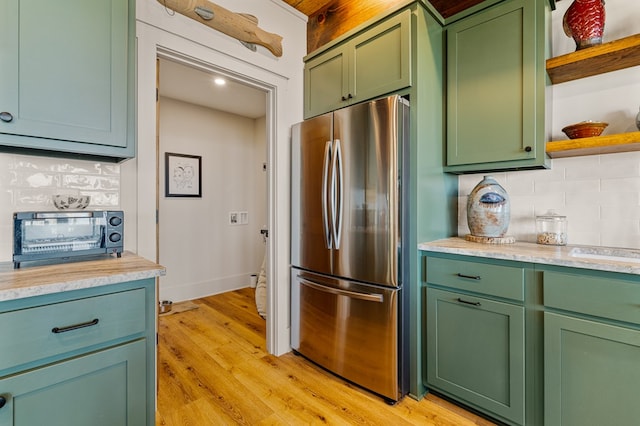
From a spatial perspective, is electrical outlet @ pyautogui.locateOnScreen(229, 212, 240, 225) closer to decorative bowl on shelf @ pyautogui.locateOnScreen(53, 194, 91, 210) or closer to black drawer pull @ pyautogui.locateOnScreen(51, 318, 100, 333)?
decorative bowl on shelf @ pyautogui.locateOnScreen(53, 194, 91, 210)

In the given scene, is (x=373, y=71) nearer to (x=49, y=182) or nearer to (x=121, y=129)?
(x=121, y=129)

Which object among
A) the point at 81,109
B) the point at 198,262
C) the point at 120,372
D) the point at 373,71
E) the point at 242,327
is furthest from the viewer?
the point at 198,262

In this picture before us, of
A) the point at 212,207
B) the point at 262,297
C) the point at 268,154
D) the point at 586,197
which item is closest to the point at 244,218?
the point at 212,207

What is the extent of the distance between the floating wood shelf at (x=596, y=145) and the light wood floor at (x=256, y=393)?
1.55m

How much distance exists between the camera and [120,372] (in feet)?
3.80

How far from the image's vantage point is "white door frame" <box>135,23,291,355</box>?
1648 millimetres

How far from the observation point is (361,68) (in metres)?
2.06

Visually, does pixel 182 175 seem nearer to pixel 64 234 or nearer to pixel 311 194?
pixel 311 194

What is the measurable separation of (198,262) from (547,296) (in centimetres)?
365

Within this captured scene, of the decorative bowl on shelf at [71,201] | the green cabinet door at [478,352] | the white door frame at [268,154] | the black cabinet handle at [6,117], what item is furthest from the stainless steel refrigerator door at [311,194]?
the black cabinet handle at [6,117]

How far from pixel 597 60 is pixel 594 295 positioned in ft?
4.05

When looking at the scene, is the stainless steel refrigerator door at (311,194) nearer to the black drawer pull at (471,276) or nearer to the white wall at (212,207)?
the black drawer pull at (471,276)

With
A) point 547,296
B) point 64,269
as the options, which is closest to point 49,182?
point 64,269

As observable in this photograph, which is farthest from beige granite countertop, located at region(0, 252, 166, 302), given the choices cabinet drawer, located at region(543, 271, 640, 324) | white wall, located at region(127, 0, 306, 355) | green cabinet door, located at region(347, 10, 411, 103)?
cabinet drawer, located at region(543, 271, 640, 324)
